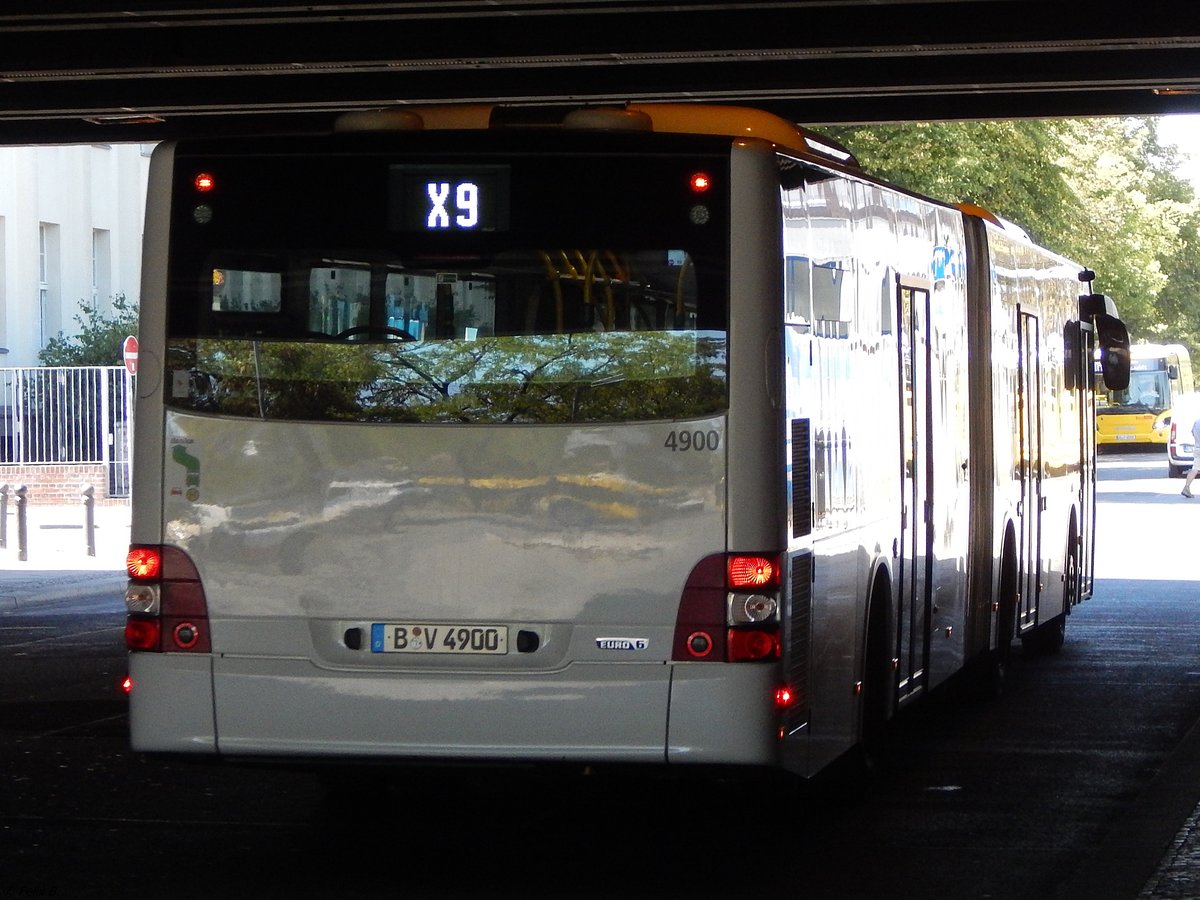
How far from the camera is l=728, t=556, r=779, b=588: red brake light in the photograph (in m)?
7.93

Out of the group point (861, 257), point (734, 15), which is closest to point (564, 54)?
point (734, 15)

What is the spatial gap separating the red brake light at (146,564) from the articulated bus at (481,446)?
0.4 inches

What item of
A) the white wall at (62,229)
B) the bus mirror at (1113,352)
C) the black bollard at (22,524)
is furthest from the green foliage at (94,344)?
the bus mirror at (1113,352)

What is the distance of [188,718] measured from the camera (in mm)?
8180

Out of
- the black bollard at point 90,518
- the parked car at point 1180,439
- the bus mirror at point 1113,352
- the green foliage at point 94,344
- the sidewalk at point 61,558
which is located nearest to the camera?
the bus mirror at point 1113,352

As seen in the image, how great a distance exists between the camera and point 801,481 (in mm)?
8367

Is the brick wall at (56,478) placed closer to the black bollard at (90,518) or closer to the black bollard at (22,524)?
the black bollard at (90,518)

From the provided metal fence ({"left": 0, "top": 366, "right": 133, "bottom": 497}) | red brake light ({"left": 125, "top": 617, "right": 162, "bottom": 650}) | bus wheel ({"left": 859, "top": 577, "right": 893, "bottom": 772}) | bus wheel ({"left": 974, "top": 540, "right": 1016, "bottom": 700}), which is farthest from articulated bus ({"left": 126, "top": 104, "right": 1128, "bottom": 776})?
metal fence ({"left": 0, "top": 366, "right": 133, "bottom": 497})

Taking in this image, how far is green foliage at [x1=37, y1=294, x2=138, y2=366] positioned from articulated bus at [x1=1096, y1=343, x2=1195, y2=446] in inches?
1597

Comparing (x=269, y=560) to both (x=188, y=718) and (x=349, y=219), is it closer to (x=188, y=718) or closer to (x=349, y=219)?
(x=188, y=718)

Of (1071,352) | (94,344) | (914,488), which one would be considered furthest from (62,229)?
(914,488)

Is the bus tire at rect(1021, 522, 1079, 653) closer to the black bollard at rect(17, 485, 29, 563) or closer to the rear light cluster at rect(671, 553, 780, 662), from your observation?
the rear light cluster at rect(671, 553, 780, 662)

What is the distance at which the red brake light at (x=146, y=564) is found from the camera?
8273 millimetres

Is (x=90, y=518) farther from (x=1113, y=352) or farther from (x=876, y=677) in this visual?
(x=876, y=677)
